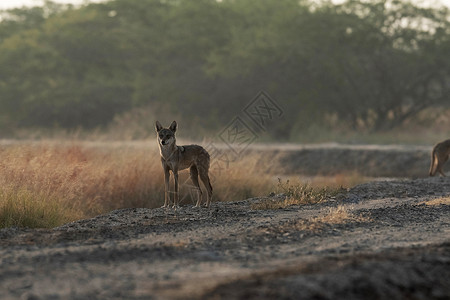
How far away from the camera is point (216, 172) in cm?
1574

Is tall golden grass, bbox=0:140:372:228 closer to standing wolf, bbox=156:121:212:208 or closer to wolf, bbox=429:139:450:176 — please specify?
standing wolf, bbox=156:121:212:208

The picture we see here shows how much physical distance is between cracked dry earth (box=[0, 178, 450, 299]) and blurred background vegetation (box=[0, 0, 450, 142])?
22316 millimetres

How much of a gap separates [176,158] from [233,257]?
194 inches

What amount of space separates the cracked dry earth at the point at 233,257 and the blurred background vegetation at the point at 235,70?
73.2 feet

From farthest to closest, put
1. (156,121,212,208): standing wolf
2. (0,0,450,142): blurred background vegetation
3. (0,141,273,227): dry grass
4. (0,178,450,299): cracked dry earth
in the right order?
(0,0,450,142): blurred background vegetation < (156,121,212,208): standing wolf < (0,141,273,227): dry grass < (0,178,450,299): cracked dry earth

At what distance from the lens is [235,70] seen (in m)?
39.3

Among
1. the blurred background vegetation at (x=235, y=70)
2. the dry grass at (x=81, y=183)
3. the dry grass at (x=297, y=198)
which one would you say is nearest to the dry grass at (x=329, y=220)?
the dry grass at (x=297, y=198)

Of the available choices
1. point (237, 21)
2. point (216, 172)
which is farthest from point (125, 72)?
point (216, 172)

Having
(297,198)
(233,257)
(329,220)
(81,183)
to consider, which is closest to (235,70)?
(297,198)

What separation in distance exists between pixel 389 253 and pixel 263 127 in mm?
27895

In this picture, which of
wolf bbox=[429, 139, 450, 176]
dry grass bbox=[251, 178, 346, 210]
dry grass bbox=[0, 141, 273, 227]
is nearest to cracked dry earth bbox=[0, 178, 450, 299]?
dry grass bbox=[0, 141, 273, 227]

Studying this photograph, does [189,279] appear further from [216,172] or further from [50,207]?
[216,172]

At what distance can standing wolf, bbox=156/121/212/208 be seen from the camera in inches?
473

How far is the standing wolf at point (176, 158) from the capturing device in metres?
12.0
